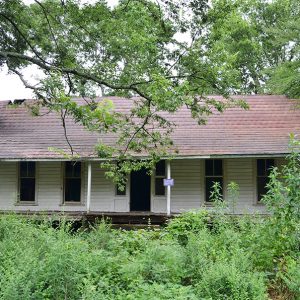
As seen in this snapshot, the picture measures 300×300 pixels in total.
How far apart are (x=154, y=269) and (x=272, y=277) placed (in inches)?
67.1

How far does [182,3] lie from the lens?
37.0ft

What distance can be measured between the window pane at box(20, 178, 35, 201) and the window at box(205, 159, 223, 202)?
6621mm

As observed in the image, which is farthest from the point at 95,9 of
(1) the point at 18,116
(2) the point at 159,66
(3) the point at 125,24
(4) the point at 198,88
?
(1) the point at 18,116

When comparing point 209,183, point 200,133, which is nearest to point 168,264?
point 209,183

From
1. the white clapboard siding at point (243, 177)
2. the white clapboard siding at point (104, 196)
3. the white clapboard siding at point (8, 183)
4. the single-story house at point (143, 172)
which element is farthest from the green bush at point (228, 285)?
the white clapboard siding at point (8, 183)

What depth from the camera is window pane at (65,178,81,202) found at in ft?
56.2

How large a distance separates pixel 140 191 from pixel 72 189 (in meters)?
2.60

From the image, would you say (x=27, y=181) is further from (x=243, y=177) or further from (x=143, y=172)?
(x=243, y=177)

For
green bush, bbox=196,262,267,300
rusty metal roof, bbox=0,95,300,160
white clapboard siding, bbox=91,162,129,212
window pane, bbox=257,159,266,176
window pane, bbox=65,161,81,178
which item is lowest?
green bush, bbox=196,262,267,300

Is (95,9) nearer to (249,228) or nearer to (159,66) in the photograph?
(159,66)

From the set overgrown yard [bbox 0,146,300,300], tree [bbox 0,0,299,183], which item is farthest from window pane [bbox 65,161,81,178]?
overgrown yard [bbox 0,146,300,300]

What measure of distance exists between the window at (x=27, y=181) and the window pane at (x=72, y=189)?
4.34 feet

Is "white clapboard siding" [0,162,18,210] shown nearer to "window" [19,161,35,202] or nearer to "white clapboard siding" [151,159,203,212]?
"window" [19,161,35,202]

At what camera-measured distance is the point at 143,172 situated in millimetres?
17125
